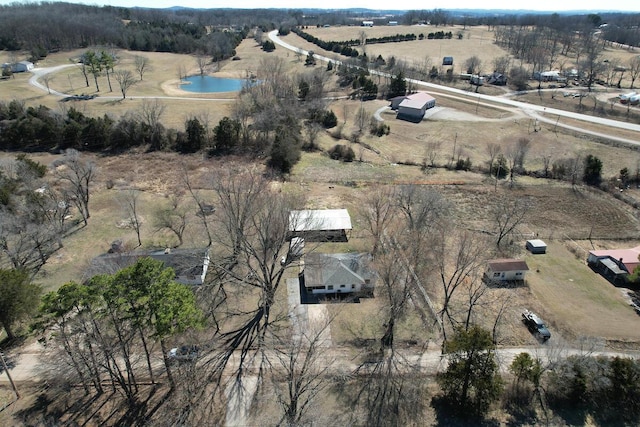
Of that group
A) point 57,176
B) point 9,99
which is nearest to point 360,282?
point 57,176

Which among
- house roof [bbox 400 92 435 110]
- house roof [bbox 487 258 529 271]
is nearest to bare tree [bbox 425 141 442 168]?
house roof [bbox 400 92 435 110]

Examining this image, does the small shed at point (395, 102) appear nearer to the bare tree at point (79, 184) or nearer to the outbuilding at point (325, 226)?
the outbuilding at point (325, 226)

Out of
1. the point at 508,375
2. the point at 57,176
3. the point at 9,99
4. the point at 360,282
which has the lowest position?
the point at 508,375

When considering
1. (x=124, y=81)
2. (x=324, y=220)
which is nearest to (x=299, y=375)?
(x=324, y=220)

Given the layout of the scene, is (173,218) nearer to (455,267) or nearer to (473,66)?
(455,267)

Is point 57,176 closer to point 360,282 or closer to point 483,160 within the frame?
point 360,282
